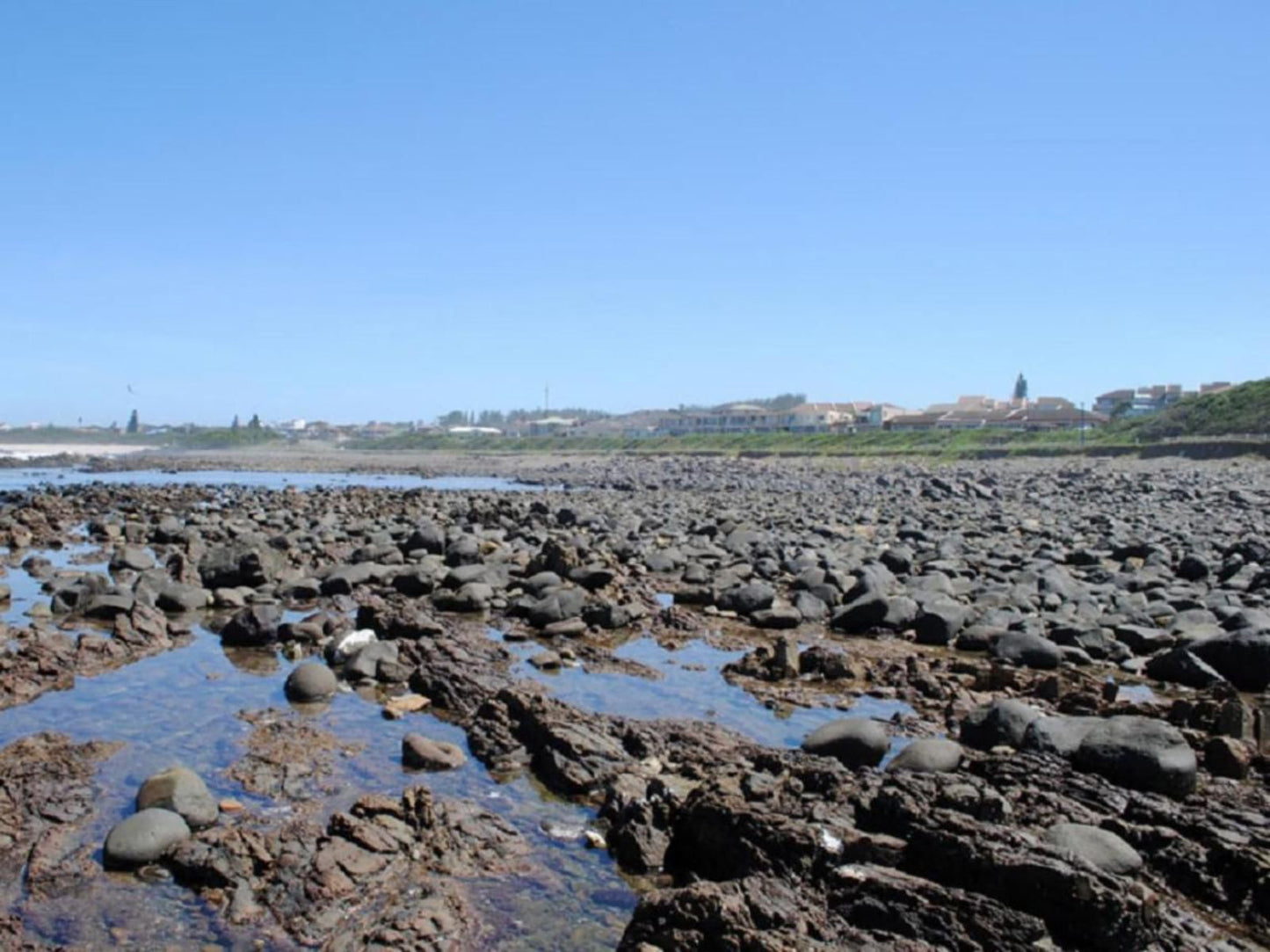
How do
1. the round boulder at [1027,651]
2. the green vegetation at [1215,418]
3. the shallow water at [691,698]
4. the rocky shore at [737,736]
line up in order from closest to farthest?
1. the rocky shore at [737,736]
2. the shallow water at [691,698]
3. the round boulder at [1027,651]
4. the green vegetation at [1215,418]

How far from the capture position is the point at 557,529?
23.3m

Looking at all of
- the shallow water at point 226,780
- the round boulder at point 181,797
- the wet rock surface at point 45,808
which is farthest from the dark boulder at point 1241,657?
the wet rock surface at point 45,808

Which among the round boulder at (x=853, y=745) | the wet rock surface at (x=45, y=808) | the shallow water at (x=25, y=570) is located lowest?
the wet rock surface at (x=45, y=808)

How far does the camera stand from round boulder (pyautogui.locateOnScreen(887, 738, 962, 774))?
6789 mm

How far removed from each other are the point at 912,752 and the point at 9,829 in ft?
19.9

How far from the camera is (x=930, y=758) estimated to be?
6867 mm

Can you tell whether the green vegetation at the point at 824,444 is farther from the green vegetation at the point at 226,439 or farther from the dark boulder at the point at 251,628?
the dark boulder at the point at 251,628

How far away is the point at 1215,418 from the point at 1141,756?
235ft

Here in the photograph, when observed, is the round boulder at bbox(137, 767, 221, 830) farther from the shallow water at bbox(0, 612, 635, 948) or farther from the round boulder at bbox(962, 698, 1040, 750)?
the round boulder at bbox(962, 698, 1040, 750)

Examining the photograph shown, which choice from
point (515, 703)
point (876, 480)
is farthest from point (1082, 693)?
point (876, 480)

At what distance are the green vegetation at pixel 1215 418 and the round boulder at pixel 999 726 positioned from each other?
61.7m

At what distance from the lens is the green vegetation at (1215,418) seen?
6369 centimetres

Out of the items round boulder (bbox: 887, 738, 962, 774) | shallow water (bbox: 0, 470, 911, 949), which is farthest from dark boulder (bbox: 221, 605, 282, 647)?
round boulder (bbox: 887, 738, 962, 774)

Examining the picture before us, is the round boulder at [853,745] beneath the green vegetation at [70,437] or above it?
beneath
